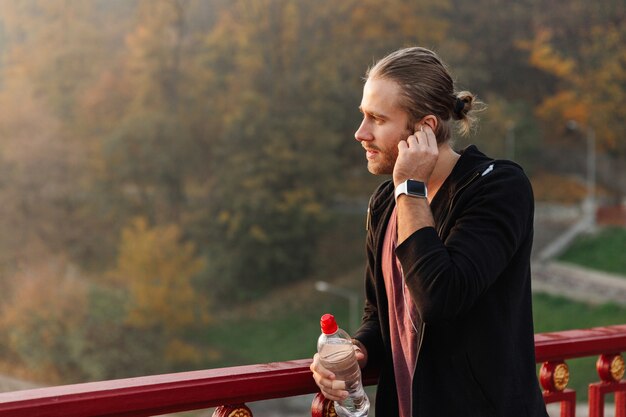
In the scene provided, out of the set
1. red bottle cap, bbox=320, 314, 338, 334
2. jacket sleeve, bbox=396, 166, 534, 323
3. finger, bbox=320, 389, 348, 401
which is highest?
jacket sleeve, bbox=396, 166, 534, 323

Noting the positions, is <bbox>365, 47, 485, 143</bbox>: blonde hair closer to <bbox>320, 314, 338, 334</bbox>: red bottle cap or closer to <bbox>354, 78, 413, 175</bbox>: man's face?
<bbox>354, 78, 413, 175</bbox>: man's face

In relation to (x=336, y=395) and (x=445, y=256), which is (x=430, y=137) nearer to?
(x=445, y=256)

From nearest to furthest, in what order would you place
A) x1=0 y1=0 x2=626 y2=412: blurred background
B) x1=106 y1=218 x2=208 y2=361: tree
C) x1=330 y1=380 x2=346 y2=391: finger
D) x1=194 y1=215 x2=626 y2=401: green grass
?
x1=330 y1=380 x2=346 y2=391: finger < x1=194 y1=215 x2=626 y2=401: green grass < x1=106 y1=218 x2=208 y2=361: tree < x1=0 y1=0 x2=626 y2=412: blurred background

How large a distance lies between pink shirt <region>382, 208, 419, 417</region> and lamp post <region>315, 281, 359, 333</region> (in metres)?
29.6

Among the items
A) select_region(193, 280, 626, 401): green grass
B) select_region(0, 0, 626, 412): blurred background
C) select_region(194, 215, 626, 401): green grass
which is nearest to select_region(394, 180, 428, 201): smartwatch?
select_region(193, 280, 626, 401): green grass

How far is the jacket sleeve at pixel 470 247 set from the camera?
1.63m

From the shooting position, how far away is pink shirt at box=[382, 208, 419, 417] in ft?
6.01

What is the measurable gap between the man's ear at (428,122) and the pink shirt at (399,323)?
0.21 m

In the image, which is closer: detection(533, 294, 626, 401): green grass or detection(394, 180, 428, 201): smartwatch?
detection(394, 180, 428, 201): smartwatch

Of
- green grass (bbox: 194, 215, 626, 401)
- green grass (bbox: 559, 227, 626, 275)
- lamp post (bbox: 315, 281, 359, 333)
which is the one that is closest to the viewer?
green grass (bbox: 194, 215, 626, 401)

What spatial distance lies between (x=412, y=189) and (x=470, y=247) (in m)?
0.17

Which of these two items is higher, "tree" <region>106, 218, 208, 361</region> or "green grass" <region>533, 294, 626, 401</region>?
"tree" <region>106, 218, 208, 361</region>

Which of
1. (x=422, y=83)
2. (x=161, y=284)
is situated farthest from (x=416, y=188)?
(x=161, y=284)

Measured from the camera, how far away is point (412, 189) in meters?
1.75
